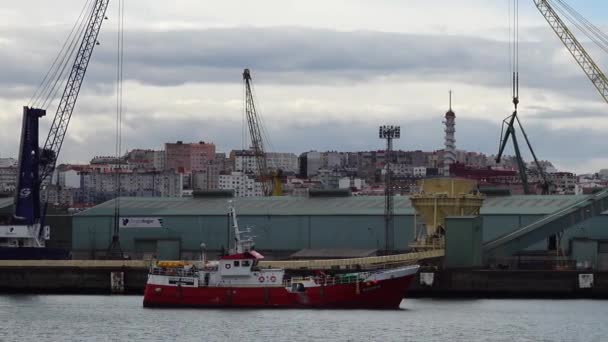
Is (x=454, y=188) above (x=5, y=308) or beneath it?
above

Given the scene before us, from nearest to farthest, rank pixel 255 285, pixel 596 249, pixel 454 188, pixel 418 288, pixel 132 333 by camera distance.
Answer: pixel 132 333 → pixel 255 285 → pixel 418 288 → pixel 454 188 → pixel 596 249

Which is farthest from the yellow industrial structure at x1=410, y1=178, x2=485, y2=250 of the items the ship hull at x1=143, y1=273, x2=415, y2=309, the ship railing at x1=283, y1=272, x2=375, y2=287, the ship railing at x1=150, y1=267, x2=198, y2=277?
the ship railing at x1=150, y1=267, x2=198, y2=277

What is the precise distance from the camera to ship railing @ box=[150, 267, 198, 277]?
97.9m

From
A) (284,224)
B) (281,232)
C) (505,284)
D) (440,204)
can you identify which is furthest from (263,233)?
(505,284)

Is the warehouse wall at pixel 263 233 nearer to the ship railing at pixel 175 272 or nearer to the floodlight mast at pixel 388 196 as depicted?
the floodlight mast at pixel 388 196

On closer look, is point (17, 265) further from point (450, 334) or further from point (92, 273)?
point (450, 334)

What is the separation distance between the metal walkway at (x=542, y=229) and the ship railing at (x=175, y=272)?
33687mm

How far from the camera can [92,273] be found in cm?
12181

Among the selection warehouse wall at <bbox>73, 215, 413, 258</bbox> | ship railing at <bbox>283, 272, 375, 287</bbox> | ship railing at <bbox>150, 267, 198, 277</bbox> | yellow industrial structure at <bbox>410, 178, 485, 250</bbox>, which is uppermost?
yellow industrial structure at <bbox>410, 178, 485, 250</bbox>

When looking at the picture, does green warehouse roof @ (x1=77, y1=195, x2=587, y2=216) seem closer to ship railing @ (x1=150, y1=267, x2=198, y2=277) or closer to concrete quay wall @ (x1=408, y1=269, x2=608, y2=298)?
concrete quay wall @ (x1=408, y1=269, x2=608, y2=298)

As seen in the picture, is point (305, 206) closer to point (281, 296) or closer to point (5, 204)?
point (5, 204)

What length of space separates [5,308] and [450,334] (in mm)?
35302

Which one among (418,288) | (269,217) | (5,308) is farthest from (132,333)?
(269,217)

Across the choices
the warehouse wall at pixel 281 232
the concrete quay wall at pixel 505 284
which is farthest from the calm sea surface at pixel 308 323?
the warehouse wall at pixel 281 232
